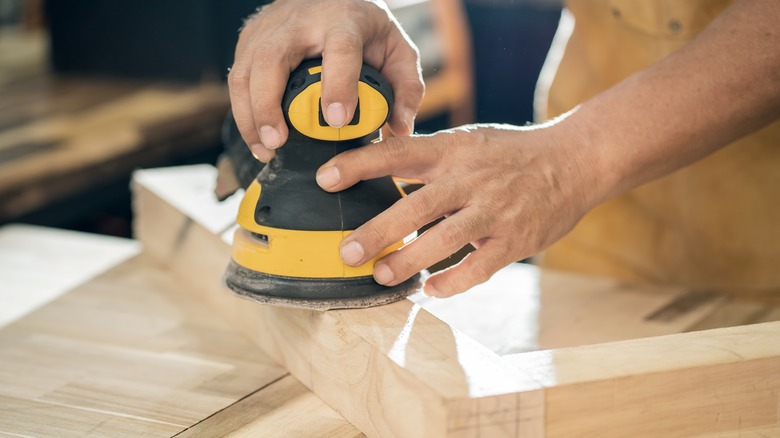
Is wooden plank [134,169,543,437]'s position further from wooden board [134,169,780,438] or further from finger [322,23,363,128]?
finger [322,23,363,128]

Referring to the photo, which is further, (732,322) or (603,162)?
(732,322)

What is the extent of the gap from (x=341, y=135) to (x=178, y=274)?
533 millimetres

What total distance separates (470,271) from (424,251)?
8 centimetres

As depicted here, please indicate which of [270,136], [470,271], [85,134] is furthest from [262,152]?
[85,134]

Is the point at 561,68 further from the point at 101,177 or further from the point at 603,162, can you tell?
the point at 101,177

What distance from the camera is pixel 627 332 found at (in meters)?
1.19

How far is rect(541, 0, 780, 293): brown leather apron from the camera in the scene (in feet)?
4.82

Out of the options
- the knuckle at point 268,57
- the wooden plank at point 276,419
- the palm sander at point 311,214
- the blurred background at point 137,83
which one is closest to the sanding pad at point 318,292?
the palm sander at point 311,214

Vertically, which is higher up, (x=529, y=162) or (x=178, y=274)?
(x=178, y=274)

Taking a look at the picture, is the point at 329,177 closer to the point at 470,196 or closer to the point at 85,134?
the point at 470,196

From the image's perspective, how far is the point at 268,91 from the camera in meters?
0.96

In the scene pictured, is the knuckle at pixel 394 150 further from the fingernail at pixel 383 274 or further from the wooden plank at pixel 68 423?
the wooden plank at pixel 68 423

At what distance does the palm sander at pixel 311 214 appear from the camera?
38.3 inches

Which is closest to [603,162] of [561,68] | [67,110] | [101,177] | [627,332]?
[627,332]
